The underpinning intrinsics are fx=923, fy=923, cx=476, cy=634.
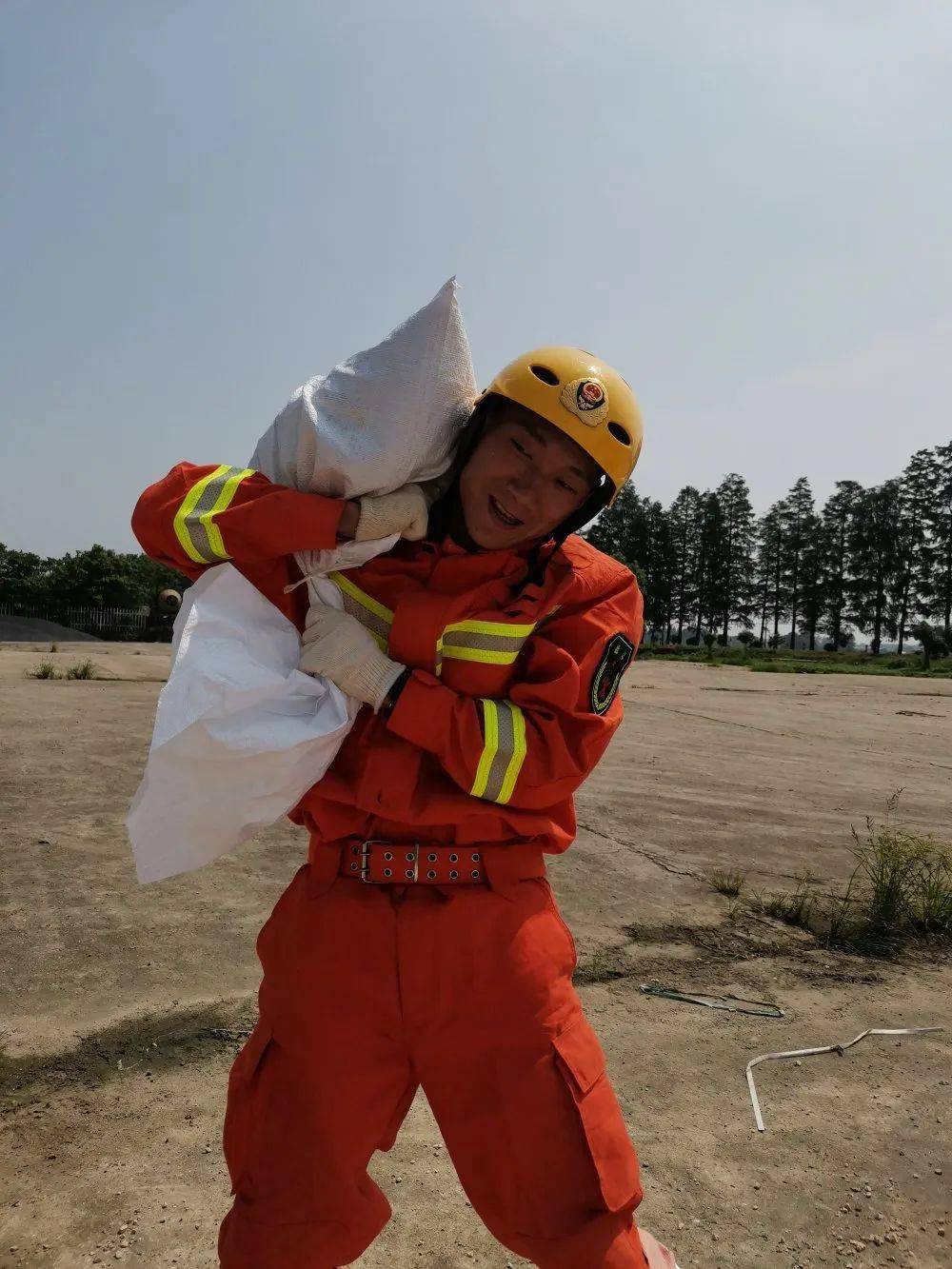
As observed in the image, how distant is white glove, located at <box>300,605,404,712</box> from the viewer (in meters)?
1.75

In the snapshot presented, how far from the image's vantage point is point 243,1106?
65.1 inches

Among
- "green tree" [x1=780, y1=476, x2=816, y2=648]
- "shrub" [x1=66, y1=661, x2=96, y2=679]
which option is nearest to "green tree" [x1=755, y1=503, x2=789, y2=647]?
"green tree" [x1=780, y1=476, x2=816, y2=648]

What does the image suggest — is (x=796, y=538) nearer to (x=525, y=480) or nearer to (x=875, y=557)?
(x=875, y=557)

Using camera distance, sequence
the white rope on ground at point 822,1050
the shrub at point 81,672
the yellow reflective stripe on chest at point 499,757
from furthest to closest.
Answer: the shrub at point 81,672
the white rope on ground at point 822,1050
the yellow reflective stripe on chest at point 499,757

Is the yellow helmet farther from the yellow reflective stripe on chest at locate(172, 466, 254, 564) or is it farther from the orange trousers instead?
the orange trousers

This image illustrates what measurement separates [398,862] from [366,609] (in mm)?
512

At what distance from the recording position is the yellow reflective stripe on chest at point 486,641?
180cm

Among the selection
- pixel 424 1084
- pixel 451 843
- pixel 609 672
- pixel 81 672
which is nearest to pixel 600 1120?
pixel 424 1084

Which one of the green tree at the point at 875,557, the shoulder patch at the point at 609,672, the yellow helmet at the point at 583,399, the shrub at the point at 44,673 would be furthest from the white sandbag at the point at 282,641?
the green tree at the point at 875,557

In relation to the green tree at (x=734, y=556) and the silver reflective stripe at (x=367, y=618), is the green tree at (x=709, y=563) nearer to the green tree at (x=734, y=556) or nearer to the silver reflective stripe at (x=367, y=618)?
the green tree at (x=734, y=556)

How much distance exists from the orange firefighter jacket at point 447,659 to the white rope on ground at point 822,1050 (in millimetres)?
1463

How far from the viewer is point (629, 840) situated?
18.1 ft

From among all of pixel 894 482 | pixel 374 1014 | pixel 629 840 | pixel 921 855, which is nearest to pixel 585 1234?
pixel 374 1014

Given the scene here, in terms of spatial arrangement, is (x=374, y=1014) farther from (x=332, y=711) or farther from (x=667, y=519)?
(x=667, y=519)
